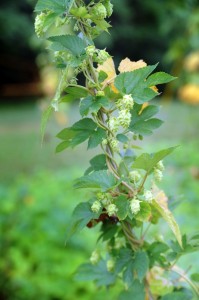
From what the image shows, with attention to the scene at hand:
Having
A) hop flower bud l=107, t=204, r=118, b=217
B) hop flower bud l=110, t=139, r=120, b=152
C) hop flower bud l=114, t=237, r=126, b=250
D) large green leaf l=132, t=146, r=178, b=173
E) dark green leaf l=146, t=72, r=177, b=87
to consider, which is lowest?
hop flower bud l=114, t=237, r=126, b=250

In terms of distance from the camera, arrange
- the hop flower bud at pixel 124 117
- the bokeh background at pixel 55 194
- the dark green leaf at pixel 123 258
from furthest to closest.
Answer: the bokeh background at pixel 55 194 < the dark green leaf at pixel 123 258 < the hop flower bud at pixel 124 117

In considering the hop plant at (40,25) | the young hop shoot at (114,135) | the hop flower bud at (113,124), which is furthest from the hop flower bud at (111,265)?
the hop plant at (40,25)

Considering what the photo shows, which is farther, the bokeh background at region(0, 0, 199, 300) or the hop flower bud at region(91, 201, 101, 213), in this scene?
the bokeh background at region(0, 0, 199, 300)

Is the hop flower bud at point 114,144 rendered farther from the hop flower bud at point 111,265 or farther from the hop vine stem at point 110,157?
the hop flower bud at point 111,265

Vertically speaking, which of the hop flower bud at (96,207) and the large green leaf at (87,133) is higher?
the large green leaf at (87,133)

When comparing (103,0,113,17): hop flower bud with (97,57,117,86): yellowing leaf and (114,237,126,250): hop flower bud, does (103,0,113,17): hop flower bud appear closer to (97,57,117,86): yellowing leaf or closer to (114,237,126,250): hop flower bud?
(97,57,117,86): yellowing leaf

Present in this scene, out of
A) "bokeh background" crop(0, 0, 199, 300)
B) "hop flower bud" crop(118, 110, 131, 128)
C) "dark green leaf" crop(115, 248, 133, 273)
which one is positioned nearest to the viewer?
"hop flower bud" crop(118, 110, 131, 128)

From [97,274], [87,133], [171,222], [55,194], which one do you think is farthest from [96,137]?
[55,194]

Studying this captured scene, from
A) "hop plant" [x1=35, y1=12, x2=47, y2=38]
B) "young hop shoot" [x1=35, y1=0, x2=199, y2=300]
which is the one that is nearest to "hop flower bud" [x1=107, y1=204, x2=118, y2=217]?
"young hop shoot" [x1=35, y1=0, x2=199, y2=300]
